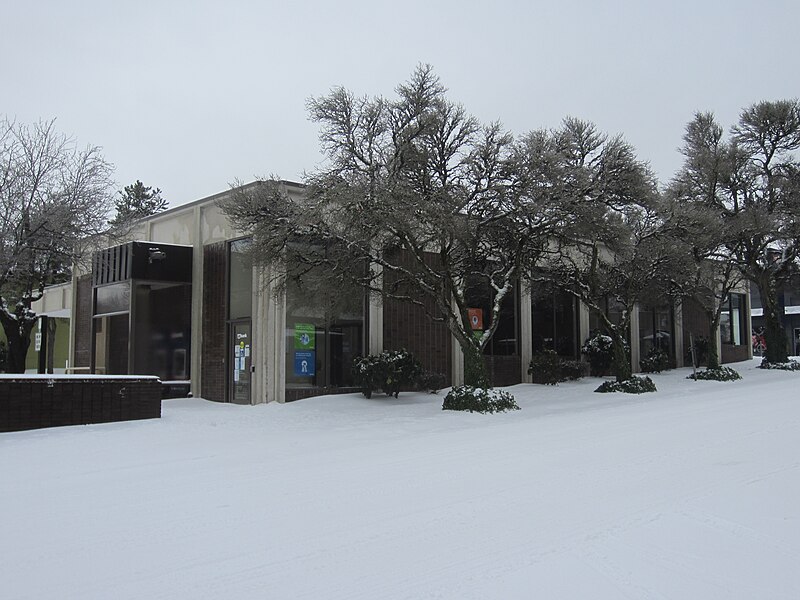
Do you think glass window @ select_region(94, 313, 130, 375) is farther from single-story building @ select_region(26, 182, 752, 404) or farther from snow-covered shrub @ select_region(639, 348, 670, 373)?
snow-covered shrub @ select_region(639, 348, 670, 373)

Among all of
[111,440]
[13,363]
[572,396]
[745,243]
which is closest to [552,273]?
[572,396]

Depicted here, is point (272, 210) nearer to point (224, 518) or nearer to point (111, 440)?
point (111, 440)

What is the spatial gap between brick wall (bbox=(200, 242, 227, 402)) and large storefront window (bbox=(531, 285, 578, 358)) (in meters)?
9.78

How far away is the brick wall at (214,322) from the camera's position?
1891cm

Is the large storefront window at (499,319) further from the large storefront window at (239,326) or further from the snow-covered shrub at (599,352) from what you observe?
the large storefront window at (239,326)

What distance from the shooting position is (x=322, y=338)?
18.3 meters

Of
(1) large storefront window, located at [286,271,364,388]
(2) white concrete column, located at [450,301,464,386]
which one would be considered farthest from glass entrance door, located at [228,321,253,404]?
(2) white concrete column, located at [450,301,464,386]

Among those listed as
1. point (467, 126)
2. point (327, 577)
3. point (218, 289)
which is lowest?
point (327, 577)

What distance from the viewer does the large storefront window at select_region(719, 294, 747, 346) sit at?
3409cm

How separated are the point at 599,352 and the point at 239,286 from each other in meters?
12.5

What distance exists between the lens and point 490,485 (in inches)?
304

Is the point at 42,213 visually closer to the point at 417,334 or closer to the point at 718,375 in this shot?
the point at 417,334

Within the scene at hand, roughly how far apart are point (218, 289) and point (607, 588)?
634 inches

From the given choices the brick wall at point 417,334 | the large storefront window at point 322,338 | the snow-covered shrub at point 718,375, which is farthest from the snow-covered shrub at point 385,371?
the snow-covered shrub at point 718,375
